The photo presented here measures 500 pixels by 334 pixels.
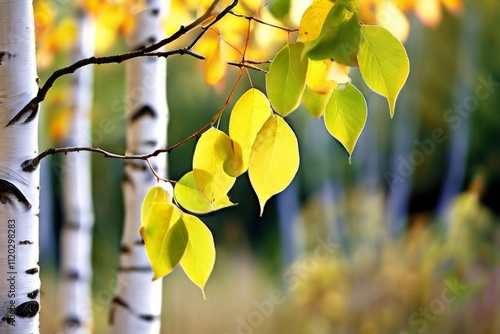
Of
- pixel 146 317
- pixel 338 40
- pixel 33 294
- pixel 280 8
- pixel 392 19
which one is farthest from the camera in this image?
pixel 392 19

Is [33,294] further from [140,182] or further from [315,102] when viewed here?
[140,182]

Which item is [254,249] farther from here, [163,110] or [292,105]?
[292,105]

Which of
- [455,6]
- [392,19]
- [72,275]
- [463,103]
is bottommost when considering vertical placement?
[72,275]

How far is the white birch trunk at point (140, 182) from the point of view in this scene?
29.3 inches

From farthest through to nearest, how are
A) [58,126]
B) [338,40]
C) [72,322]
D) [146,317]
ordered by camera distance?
[58,126]
[72,322]
[146,317]
[338,40]

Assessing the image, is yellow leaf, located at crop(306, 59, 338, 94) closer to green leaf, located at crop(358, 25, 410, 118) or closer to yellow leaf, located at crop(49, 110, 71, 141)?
green leaf, located at crop(358, 25, 410, 118)

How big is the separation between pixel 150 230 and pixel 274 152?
0.28 feet

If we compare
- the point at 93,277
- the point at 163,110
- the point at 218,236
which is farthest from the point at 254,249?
the point at 163,110

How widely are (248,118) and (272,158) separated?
41 mm

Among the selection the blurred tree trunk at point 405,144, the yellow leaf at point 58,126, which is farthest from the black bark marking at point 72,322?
the blurred tree trunk at point 405,144

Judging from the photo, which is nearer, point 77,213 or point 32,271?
point 32,271

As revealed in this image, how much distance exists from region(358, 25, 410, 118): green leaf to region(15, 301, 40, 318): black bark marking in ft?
0.84

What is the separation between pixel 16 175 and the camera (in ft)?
1.22

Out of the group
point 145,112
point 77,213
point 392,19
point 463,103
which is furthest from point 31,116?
point 463,103
